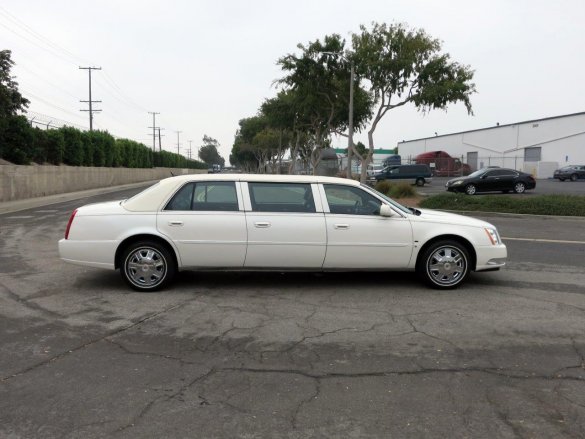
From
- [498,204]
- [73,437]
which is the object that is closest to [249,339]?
[73,437]

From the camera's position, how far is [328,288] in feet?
22.0

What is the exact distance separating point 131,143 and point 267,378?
52395 millimetres

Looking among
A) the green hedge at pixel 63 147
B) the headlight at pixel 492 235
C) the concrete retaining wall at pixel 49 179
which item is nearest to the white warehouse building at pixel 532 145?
the green hedge at pixel 63 147

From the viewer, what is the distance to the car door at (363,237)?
6426 millimetres

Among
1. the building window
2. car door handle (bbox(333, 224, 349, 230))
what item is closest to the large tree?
car door handle (bbox(333, 224, 349, 230))

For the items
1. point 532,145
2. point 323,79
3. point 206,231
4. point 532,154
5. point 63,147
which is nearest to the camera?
point 206,231

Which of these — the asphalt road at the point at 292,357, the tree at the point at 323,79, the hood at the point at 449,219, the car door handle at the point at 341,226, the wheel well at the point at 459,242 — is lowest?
the asphalt road at the point at 292,357

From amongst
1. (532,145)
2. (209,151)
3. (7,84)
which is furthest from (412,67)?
(209,151)

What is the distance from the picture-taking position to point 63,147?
32938 millimetres

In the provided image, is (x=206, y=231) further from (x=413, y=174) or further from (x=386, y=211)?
(x=413, y=174)

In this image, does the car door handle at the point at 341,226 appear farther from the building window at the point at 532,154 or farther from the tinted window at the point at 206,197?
the building window at the point at 532,154

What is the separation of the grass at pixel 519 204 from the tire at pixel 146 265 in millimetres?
13407

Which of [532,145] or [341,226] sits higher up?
[532,145]

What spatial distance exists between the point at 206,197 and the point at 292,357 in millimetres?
2846
